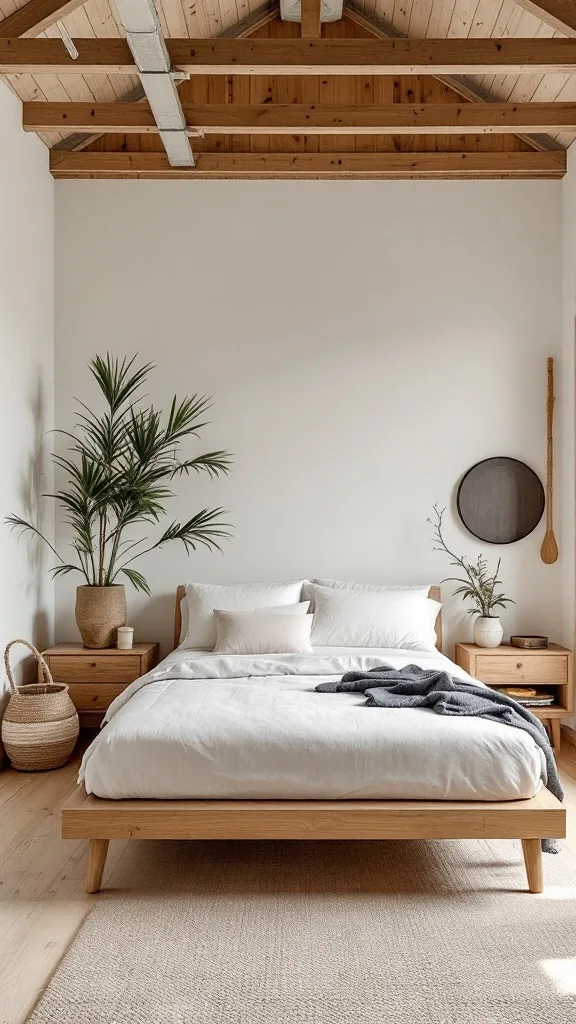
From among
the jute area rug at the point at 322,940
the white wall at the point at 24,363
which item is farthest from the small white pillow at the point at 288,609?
the jute area rug at the point at 322,940

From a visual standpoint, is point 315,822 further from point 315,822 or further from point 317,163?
point 317,163

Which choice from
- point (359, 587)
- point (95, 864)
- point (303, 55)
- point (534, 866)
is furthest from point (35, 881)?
point (303, 55)

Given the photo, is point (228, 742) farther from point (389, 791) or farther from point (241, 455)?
point (241, 455)

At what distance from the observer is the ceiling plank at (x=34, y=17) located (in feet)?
13.7

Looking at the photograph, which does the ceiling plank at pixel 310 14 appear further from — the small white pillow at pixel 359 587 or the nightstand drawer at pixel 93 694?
the nightstand drawer at pixel 93 694

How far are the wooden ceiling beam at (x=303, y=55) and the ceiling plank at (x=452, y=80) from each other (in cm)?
122

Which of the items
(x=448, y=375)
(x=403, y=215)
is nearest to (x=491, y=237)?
(x=403, y=215)

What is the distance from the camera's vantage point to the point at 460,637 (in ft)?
17.9

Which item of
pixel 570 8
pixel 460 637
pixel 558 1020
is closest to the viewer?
pixel 558 1020

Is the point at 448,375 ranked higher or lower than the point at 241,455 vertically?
higher

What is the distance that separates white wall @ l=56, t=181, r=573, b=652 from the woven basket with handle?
1.00m

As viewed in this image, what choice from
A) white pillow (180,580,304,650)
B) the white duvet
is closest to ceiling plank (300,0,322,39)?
white pillow (180,580,304,650)

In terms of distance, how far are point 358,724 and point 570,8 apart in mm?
3388

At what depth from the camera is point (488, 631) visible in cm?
518
